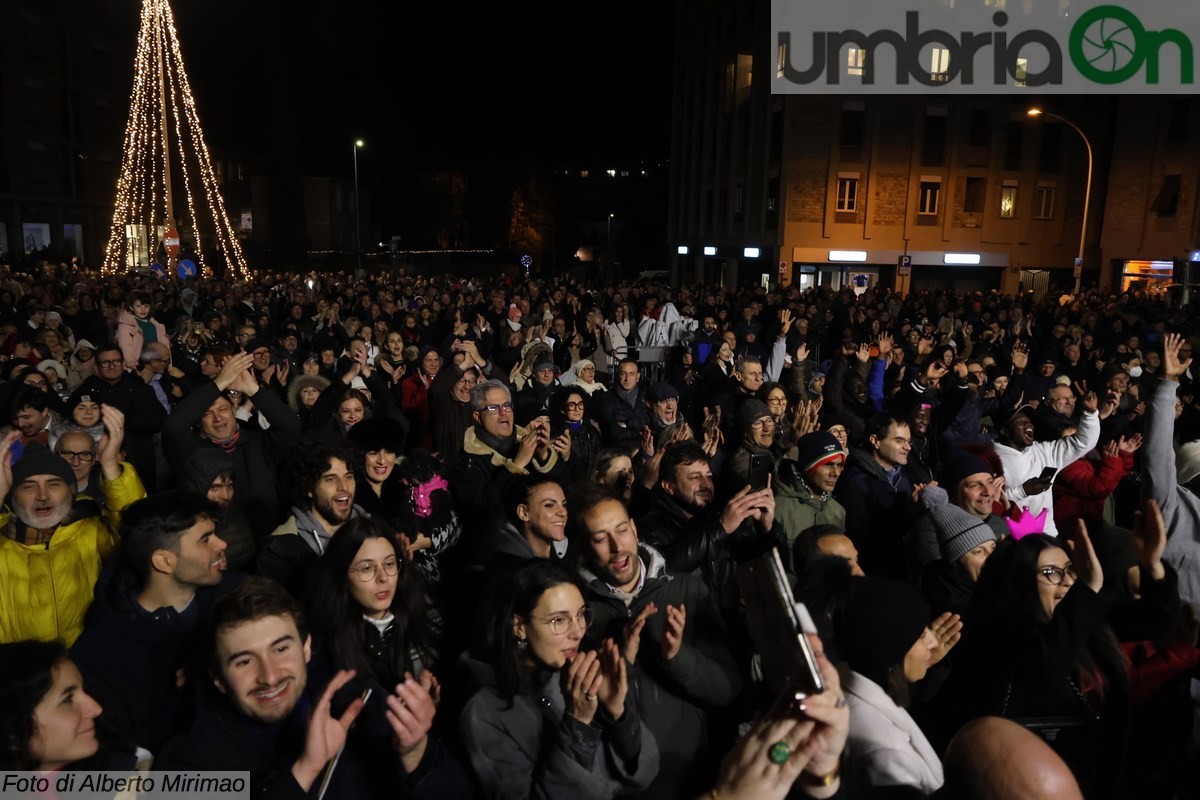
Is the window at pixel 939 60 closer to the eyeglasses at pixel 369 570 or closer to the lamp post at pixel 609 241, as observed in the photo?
the eyeglasses at pixel 369 570

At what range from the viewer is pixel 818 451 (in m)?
4.68

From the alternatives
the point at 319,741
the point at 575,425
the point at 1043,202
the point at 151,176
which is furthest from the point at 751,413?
the point at 151,176

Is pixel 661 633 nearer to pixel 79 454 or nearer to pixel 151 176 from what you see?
pixel 79 454

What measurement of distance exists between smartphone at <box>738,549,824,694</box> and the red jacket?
4649mm

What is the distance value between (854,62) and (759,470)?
30.2 m

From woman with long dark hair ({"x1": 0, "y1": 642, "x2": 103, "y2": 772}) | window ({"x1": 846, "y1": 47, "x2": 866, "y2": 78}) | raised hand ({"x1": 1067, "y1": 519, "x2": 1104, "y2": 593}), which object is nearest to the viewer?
woman with long dark hair ({"x1": 0, "y1": 642, "x2": 103, "y2": 772})

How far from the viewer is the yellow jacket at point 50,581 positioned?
3.28 metres

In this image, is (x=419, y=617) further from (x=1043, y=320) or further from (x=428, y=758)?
(x=1043, y=320)

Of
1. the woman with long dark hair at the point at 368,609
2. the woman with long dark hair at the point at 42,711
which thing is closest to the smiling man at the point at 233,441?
the woman with long dark hair at the point at 368,609

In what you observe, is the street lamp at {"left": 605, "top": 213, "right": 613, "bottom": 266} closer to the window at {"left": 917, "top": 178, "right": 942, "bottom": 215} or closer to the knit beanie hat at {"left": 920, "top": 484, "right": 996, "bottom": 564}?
the window at {"left": 917, "top": 178, "right": 942, "bottom": 215}

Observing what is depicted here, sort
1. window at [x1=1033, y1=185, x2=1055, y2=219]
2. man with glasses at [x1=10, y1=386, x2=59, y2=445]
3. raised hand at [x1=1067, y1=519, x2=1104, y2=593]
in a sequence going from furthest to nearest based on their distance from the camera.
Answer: window at [x1=1033, y1=185, x2=1055, y2=219], man with glasses at [x1=10, y1=386, x2=59, y2=445], raised hand at [x1=1067, y1=519, x2=1104, y2=593]

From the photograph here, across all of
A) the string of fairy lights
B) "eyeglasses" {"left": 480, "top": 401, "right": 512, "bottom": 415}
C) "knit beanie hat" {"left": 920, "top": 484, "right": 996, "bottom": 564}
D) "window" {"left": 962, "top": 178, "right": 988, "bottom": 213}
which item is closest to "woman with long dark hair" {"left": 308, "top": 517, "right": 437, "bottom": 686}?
"eyeglasses" {"left": 480, "top": 401, "right": 512, "bottom": 415}

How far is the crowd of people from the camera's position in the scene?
7.56ft

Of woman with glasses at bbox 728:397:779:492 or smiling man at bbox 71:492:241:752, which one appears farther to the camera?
woman with glasses at bbox 728:397:779:492
